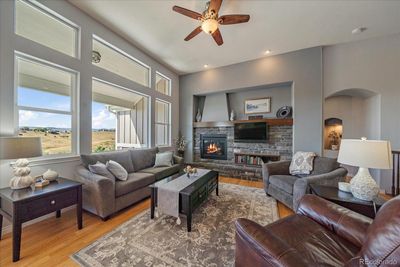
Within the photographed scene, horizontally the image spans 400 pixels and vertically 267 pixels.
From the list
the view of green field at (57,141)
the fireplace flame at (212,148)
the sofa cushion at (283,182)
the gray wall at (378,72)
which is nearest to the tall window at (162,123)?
the fireplace flame at (212,148)

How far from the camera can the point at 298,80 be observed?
13.2ft

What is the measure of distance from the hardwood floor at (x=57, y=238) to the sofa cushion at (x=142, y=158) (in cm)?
114

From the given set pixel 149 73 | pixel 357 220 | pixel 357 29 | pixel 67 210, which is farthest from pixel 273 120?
pixel 67 210

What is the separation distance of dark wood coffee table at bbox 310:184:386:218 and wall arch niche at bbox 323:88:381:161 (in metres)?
3.23

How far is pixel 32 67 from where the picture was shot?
2348mm

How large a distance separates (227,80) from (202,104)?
125 cm

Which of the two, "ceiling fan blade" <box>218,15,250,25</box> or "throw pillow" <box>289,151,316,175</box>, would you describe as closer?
"ceiling fan blade" <box>218,15,250,25</box>

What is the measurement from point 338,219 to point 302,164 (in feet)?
6.15

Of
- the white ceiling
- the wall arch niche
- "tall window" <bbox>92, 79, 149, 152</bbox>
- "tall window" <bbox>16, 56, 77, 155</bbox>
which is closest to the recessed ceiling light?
the white ceiling

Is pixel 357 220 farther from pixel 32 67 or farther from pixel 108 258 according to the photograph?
pixel 32 67

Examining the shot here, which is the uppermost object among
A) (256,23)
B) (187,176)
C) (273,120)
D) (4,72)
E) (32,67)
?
(256,23)

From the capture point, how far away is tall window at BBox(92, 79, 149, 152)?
3.27 metres

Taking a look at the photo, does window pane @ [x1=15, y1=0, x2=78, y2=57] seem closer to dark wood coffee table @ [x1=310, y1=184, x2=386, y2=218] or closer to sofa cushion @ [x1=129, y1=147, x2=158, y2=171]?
sofa cushion @ [x1=129, y1=147, x2=158, y2=171]

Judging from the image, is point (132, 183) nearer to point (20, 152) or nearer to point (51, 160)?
point (51, 160)
